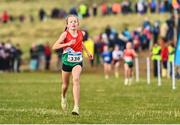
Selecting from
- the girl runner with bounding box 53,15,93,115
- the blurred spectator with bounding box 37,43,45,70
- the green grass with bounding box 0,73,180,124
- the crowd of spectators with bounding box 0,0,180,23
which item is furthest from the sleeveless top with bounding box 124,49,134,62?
the crowd of spectators with bounding box 0,0,180,23

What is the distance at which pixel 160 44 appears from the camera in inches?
1769

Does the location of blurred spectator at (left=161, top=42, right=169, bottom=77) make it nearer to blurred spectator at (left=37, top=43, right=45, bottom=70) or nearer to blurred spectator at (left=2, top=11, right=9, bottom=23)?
blurred spectator at (left=37, top=43, right=45, bottom=70)

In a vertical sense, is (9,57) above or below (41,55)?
below

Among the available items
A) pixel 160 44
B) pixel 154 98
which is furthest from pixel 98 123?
pixel 160 44

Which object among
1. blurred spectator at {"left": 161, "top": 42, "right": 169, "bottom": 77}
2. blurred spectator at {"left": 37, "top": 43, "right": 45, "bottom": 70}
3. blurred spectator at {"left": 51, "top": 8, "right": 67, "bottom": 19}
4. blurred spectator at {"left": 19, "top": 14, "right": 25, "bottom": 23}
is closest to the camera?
blurred spectator at {"left": 161, "top": 42, "right": 169, "bottom": 77}

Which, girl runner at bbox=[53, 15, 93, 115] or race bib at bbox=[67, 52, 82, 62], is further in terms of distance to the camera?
race bib at bbox=[67, 52, 82, 62]

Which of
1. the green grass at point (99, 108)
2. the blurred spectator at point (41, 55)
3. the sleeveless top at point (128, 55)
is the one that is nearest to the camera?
the green grass at point (99, 108)

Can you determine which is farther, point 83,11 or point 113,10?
point 113,10

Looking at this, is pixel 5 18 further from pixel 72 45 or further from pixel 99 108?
pixel 72 45

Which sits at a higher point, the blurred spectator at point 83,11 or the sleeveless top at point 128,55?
the blurred spectator at point 83,11

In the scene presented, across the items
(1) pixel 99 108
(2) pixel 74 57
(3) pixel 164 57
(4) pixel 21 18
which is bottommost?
(1) pixel 99 108

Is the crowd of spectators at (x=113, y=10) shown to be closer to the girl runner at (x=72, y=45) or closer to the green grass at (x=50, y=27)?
the green grass at (x=50, y=27)

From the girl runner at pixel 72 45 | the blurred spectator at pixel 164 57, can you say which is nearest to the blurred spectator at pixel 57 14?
the blurred spectator at pixel 164 57

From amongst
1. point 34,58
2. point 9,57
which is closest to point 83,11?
point 34,58
